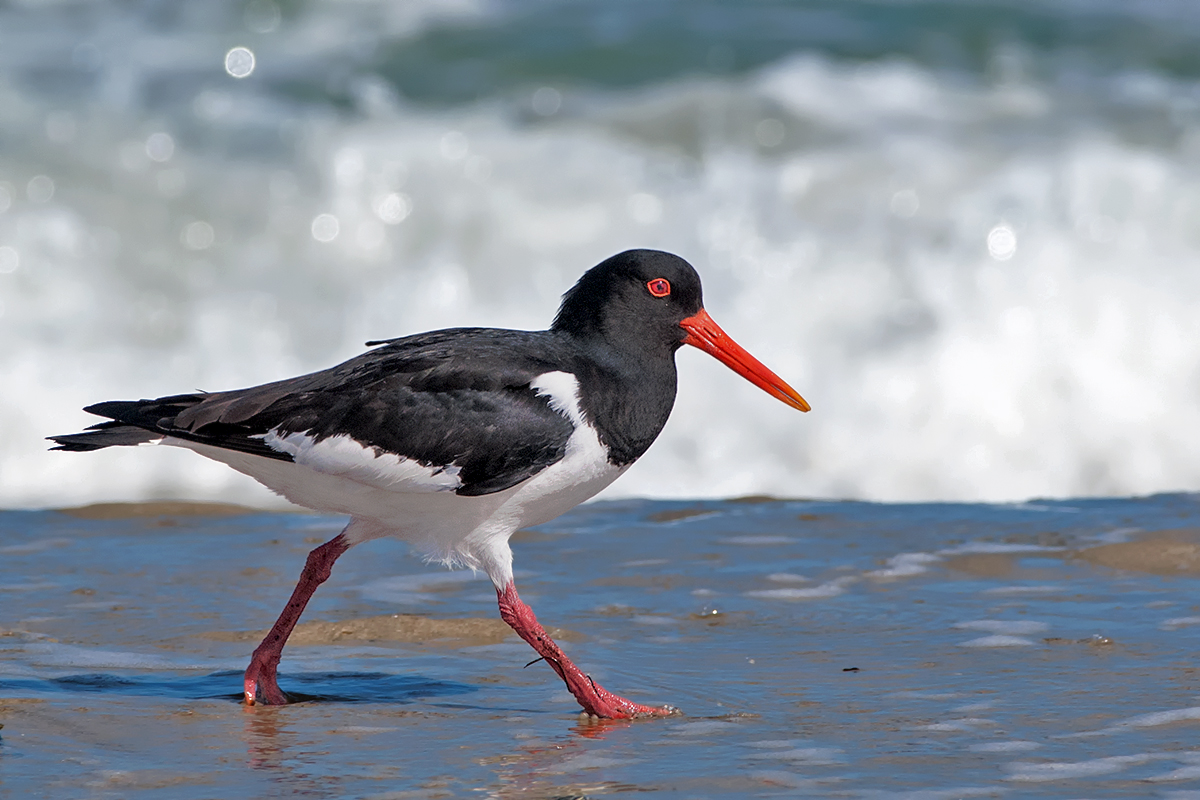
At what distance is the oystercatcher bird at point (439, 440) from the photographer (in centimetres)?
453

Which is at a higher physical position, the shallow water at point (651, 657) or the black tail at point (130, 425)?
the black tail at point (130, 425)

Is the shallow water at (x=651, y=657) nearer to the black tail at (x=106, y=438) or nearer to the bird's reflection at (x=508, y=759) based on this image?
the bird's reflection at (x=508, y=759)

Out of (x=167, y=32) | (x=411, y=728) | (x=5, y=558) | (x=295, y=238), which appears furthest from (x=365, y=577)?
(x=167, y=32)

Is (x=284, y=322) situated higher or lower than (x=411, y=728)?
higher

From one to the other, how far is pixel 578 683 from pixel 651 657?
0.74 m

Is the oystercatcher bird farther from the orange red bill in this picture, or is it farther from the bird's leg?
the orange red bill

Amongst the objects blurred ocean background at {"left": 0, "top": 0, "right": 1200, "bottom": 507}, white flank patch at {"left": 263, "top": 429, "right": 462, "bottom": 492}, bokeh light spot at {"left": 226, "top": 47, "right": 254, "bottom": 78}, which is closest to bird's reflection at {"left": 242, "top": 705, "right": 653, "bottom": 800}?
white flank patch at {"left": 263, "top": 429, "right": 462, "bottom": 492}

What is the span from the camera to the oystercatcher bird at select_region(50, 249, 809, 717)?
4527 mm

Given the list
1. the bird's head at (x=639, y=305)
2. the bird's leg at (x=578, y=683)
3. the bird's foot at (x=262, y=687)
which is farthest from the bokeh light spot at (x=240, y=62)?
the bird's leg at (x=578, y=683)

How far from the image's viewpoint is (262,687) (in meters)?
4.62

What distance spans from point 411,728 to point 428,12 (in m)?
10.5

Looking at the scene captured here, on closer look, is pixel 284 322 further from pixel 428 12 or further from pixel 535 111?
pixel 428 12

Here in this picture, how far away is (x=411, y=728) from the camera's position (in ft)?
14.1

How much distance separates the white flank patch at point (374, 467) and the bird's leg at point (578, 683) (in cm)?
45
